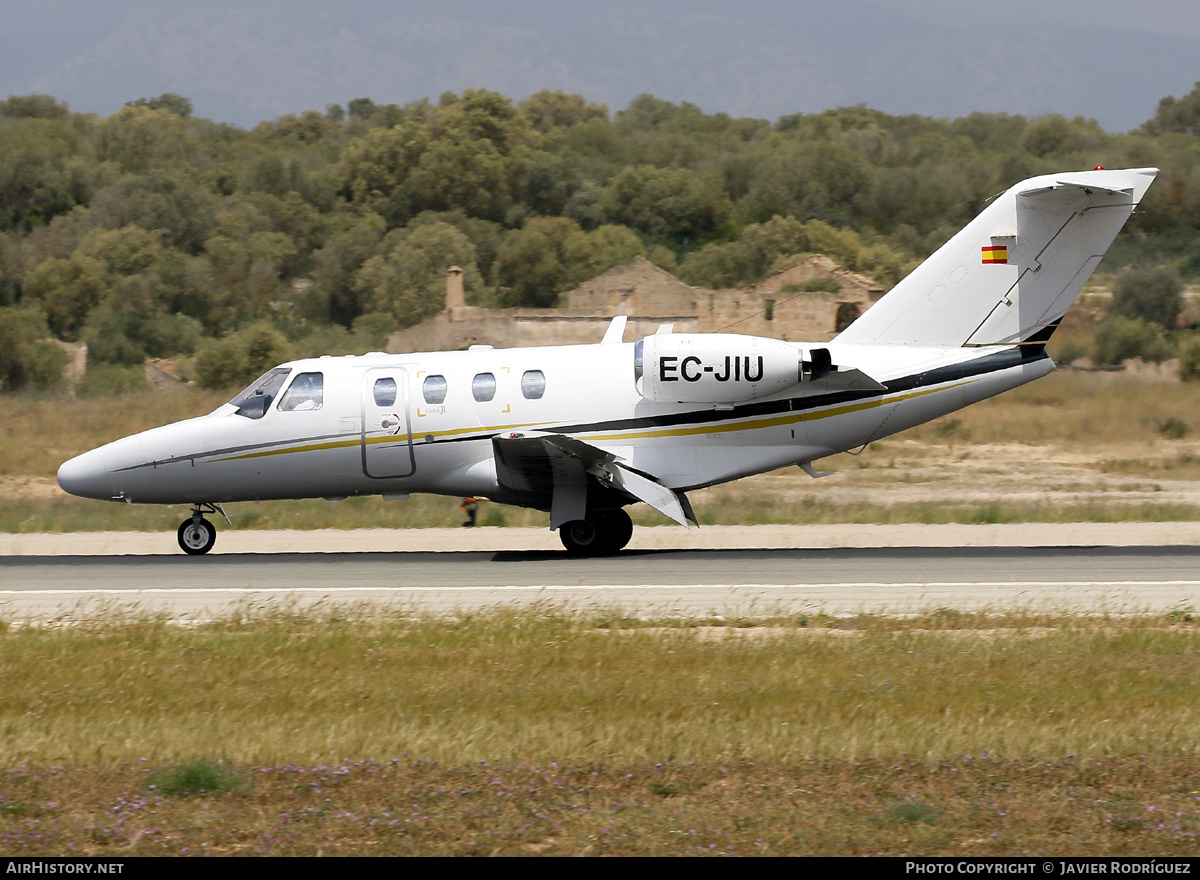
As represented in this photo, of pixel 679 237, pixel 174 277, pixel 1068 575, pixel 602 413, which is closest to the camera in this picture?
pixel 1068 575

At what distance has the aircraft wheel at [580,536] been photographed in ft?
63.9

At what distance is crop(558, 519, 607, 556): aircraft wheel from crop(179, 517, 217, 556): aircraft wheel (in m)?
5.42

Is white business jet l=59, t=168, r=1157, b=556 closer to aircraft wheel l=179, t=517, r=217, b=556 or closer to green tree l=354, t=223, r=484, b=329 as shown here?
aircraft wheel l=179, t=517, r=217, b=556

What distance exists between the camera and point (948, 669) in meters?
11.2

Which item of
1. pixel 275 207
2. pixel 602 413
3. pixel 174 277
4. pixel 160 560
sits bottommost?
pixel 160 560

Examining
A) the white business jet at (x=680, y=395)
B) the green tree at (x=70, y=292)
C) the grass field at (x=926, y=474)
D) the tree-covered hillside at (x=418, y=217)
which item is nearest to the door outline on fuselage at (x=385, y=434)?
the white business jet at (x=680, y=395)

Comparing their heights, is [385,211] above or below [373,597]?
above

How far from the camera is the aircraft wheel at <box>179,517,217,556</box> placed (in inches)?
810

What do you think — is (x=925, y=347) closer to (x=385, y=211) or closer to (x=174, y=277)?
(x=174, y=277)

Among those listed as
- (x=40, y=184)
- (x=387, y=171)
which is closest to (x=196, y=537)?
(x=40, y=184)

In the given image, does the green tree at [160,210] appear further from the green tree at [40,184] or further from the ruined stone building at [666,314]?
the ruined stone building at [666,314]

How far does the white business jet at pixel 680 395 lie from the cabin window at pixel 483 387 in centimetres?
3
